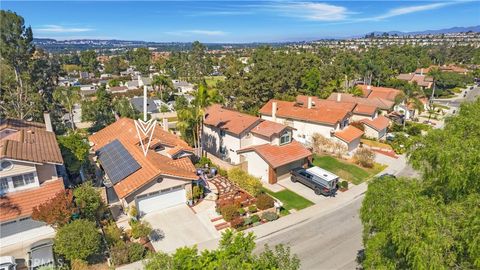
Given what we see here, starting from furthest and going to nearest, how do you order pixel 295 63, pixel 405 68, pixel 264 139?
1. pixel 405 68
2. pixel 295 63
3. pixel 264 139

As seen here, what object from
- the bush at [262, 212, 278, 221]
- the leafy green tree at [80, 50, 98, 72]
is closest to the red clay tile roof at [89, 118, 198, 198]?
the bush at [262, 212, 278, 221]

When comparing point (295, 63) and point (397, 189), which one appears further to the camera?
point (295, 63)

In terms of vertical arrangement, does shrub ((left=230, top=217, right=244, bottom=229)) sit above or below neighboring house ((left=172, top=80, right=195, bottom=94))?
below

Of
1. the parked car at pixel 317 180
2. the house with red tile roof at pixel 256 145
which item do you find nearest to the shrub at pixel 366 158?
the house with red tile roof at pixel 256 145

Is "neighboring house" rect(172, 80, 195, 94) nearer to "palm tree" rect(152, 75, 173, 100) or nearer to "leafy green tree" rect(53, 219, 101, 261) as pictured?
"palm tree" rect(152, 75, 173, 100)

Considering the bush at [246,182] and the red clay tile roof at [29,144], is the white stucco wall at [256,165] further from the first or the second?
the red clay tile roof at [29,144]

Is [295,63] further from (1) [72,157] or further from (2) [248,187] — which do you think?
(1) [72,157]

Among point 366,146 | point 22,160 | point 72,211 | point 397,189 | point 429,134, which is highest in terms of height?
point 429,134

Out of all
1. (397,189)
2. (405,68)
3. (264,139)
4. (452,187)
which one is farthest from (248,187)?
(405,68)
